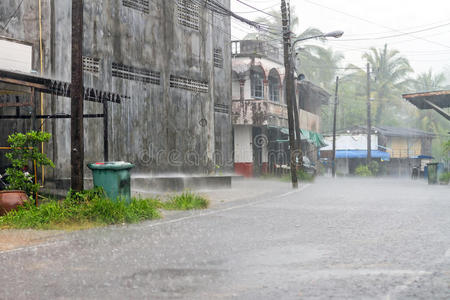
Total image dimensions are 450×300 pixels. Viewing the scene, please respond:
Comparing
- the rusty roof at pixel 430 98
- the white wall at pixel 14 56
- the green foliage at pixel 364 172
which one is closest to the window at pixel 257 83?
the rusty roof at pixel 430 98

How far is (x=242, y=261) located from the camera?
7.18 meters

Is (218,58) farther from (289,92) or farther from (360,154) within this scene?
(360,154)

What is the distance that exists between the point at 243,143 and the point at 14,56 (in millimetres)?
23704

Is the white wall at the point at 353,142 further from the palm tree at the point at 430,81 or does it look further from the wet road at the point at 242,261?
the wet road at the point at 242,261

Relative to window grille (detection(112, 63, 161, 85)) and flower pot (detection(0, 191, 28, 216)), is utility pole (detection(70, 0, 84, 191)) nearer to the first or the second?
flower pot (detection(0, 191, 28, 216))

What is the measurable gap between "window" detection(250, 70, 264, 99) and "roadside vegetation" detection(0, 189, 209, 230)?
26284 millimetres

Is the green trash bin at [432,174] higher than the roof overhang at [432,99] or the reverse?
the reverse

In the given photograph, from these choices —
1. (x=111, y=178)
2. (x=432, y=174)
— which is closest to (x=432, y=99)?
(x=432, y=174)

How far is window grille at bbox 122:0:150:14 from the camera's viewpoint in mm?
20516

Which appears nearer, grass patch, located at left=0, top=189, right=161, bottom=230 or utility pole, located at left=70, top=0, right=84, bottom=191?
grass patch, located at left=0, top=189, right=161, bottom=230

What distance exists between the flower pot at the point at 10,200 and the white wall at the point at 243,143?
Answer: 26690mm

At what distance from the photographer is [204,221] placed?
12.0 metres

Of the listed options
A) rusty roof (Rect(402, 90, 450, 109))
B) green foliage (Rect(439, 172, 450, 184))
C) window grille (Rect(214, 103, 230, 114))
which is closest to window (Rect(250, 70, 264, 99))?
window grille (Rect(214, 103, 230, 114))

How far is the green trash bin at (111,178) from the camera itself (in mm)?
12398
